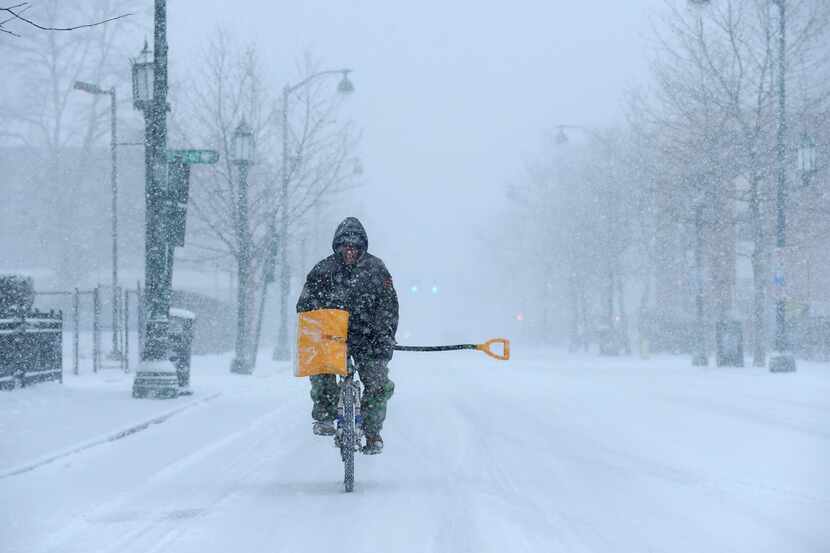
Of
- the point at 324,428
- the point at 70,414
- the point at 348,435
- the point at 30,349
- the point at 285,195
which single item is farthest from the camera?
the point at 285,195

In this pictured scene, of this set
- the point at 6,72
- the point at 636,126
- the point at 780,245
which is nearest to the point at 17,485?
the point at 780,245

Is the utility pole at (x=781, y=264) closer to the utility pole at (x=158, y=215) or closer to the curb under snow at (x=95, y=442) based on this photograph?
the curb under snow at (x=95, y=442)

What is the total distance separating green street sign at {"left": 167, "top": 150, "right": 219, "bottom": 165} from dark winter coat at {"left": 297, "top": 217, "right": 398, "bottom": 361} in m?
8.25

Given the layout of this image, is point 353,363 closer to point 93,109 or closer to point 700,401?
point 700,401

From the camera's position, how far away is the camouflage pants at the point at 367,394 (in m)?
8.45

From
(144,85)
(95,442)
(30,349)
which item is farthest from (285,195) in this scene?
(95,442)

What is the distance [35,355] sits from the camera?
16.2m

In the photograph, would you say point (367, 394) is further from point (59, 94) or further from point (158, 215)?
point (59, 94)

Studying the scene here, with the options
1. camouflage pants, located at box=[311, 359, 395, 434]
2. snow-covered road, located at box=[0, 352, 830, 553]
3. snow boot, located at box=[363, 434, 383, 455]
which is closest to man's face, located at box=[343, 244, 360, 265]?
camouflage pants, located at box=[311, 359, 395, 434]

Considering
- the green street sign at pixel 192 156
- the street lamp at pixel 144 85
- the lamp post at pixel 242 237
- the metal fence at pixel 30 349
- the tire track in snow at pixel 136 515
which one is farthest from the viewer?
the lamp post at pixel 242 237

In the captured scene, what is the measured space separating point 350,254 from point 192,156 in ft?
27.9

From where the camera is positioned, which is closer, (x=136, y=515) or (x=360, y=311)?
(x=136, y=515)

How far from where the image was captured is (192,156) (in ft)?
53.6

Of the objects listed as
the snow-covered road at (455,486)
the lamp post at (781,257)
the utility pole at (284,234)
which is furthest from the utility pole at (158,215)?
the lamp post at (781,257)
